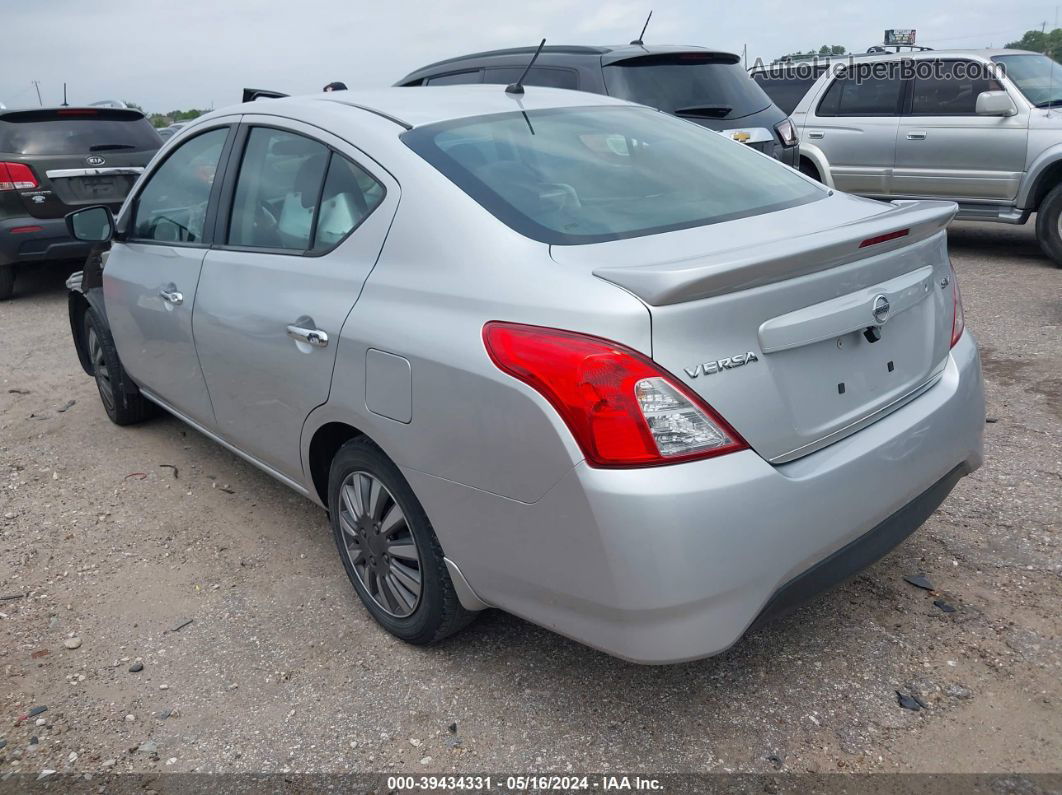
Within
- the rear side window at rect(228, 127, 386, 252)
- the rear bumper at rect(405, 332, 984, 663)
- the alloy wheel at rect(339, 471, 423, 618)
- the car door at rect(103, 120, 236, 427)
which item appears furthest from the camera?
the car door at rect(103, 120, 236, 427)

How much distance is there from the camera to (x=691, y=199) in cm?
273

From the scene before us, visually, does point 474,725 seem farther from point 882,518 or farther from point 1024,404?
point 1024,404

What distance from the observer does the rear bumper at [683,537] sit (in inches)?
79.0

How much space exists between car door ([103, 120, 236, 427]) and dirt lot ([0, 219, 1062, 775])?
25.5 inches

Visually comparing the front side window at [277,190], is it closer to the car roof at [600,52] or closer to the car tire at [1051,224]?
the car roof at [600,52]

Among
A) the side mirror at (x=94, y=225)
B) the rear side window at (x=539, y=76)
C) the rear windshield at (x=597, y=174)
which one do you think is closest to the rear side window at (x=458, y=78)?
the rear side window at (x=539, y=76)

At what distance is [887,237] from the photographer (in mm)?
2396

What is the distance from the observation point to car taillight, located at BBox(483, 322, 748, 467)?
2.01 meters

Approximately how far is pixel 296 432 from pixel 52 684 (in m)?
1.07

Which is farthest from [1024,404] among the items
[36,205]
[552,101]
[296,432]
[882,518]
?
[36,205]

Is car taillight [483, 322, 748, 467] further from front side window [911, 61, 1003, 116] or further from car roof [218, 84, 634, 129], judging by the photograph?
front side window [911, 61, 1003, 116]

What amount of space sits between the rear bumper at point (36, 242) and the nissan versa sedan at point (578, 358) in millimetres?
5359

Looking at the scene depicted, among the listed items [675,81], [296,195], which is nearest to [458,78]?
[675,81]

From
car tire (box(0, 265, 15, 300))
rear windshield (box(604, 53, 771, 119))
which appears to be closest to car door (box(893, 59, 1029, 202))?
rear windshield (box(604, 53, 771, 119))
